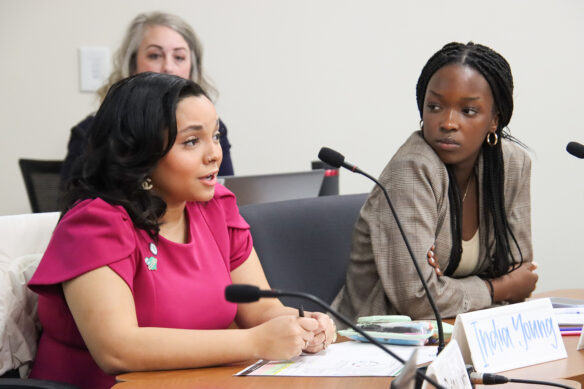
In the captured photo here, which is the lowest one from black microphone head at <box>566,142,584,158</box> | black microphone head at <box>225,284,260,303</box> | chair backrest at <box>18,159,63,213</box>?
chair backrest at <box>18,159,63,213</box>

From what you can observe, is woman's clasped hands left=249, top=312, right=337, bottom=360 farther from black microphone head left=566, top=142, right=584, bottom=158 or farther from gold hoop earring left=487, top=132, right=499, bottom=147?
gold hoop earring left=487, top=132, right=499, bottom=147

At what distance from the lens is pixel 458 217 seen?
1.70m

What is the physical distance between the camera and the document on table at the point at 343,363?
1.08 metres

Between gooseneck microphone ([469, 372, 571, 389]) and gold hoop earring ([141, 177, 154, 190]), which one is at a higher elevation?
gold hoop earring ([141, 177, 154, 190])

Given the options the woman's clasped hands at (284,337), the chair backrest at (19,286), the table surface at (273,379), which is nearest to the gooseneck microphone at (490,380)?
the table surface at (273,379)

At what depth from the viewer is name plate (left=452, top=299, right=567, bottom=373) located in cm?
107

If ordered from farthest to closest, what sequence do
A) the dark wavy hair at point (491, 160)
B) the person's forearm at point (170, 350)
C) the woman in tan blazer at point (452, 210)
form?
the dark wavy hair at point (491, 160)
the woman in tan blazer at point (452, 210)
the person's forearm at point (170, 350)

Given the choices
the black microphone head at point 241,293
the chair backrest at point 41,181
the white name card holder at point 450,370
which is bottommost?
the chair backrest at point 41,181

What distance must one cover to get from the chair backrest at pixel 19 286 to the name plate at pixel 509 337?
2.56 ft

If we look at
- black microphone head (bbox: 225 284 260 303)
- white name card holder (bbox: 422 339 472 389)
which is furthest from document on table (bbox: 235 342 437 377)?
black microphone head (bbox: 225 284 260 303)

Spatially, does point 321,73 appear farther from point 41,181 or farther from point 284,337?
point 284,337

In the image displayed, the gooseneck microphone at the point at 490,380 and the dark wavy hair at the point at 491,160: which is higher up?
the dark wavy hair at the point at 491,160

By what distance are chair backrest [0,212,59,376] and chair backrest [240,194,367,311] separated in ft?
1.50

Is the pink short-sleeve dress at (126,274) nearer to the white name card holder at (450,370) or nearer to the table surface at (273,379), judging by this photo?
the table surface at (273,379)
